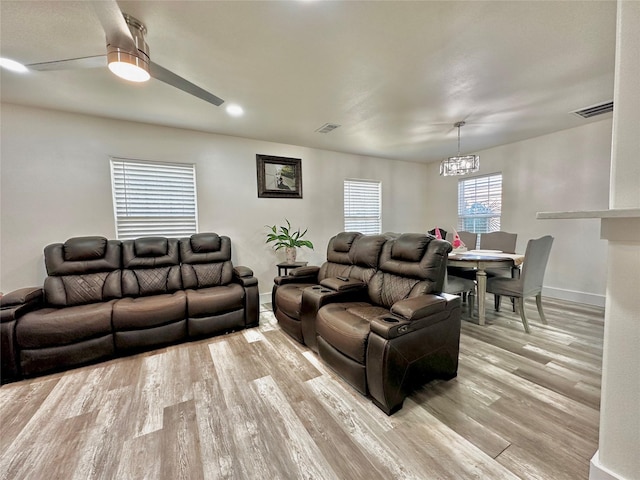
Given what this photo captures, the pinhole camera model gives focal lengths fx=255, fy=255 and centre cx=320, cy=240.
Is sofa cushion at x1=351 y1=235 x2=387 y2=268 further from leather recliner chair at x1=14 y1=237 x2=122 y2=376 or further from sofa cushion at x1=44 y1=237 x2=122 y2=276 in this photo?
sofa cushion at x1=44 y1=237 x2=122 y2=276

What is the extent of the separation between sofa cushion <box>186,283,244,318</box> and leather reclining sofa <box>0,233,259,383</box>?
0.03 feet

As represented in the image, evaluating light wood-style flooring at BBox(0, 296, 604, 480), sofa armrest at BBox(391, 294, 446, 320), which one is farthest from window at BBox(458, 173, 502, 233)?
sofa armrest at BBox(391, 294, 446, 320)

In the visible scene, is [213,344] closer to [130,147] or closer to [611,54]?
[130,147]

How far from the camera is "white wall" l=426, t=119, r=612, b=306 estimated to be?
3631 mm

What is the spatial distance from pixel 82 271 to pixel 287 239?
2.53m

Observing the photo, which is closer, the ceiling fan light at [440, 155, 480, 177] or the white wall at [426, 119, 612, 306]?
the ceiling fan light at [440, 155, 480, 177]

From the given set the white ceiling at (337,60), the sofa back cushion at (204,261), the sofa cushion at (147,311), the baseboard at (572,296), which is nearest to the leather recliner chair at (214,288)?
the sofa back cushion at (204,261)

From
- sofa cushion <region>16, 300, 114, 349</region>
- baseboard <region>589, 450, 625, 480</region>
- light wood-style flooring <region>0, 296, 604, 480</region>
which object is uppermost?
sofa cushion <region>16, 300, 114, 349</region>

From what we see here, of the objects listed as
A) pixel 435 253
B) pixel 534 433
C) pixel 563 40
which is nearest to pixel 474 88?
pixel 563 40

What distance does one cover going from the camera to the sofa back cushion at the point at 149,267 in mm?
2992

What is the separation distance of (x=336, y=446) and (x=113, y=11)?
2.61m

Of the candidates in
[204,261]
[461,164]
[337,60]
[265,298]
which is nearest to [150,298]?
[204,261]

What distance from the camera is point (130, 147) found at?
10.9ft

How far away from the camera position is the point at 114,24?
1.38m
